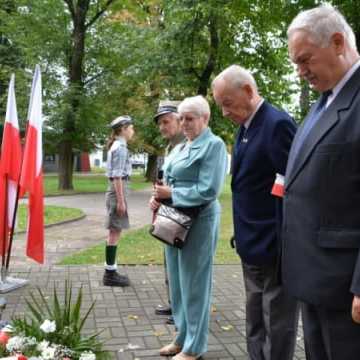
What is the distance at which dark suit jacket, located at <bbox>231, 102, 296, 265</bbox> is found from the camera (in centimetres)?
254

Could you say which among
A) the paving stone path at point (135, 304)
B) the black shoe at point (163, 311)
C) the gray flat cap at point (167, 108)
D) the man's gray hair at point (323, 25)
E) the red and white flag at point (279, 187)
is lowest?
the paving stone path at point (135, 304)

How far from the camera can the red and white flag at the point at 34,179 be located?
4.86m

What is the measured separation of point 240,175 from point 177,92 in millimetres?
16185

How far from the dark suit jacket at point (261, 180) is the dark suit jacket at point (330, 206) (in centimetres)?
54

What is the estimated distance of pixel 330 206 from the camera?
6.06 ft

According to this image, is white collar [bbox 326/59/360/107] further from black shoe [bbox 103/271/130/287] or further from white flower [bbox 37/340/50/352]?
black shoe [bbox 103/271/130/287]

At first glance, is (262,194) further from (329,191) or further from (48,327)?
(48,327)

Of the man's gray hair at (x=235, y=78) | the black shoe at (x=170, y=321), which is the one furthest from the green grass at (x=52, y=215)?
the man's gray hair at (x=235, y=78)

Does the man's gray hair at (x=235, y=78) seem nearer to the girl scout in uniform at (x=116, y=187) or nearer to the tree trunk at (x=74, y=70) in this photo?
the girl scout in uniform at (x=116, y=187)

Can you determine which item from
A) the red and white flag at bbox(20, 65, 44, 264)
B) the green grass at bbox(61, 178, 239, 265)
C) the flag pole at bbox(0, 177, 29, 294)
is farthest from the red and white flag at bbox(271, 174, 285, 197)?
the green grass at bbox(61, 178, 239, 265)

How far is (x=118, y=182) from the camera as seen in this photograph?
5.51 metres

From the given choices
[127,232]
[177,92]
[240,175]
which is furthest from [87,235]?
[177,92]

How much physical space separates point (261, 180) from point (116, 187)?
10.3 feet

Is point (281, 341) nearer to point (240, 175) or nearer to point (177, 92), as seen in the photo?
point (240, 175)
